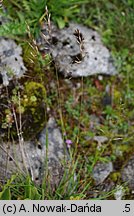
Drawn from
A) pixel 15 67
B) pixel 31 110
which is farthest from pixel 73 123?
pixel 15 67

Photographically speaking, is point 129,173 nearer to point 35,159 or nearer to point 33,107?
point 35,159

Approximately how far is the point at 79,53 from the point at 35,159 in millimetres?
1073

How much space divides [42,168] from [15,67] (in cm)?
88

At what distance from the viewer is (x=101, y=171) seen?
12.8ft

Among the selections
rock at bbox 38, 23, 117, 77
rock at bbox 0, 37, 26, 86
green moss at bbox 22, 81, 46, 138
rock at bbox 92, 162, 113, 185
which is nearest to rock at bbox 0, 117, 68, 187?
green moss at bbox 22, 81, 46, 138

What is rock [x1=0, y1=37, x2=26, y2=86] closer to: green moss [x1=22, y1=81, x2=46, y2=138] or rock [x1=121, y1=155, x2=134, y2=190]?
green moss [x1=22, y1=81, x2=46, y2=138]

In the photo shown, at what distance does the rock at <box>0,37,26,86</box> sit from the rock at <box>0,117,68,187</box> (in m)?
0.54

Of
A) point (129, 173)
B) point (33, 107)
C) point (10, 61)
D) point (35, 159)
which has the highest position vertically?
point (10, 61)

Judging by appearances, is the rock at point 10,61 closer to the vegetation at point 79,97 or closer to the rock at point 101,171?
the vegetation at point 79,97

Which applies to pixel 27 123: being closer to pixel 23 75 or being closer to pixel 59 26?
pixel 23 75

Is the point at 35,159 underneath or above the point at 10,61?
underneath

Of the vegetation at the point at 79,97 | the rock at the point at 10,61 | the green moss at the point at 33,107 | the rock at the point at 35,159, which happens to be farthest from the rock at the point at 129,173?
the rock at the point at 10,61

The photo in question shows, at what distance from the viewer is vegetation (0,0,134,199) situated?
370 cm

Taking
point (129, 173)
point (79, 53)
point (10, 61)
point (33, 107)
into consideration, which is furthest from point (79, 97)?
point (129, 173)
